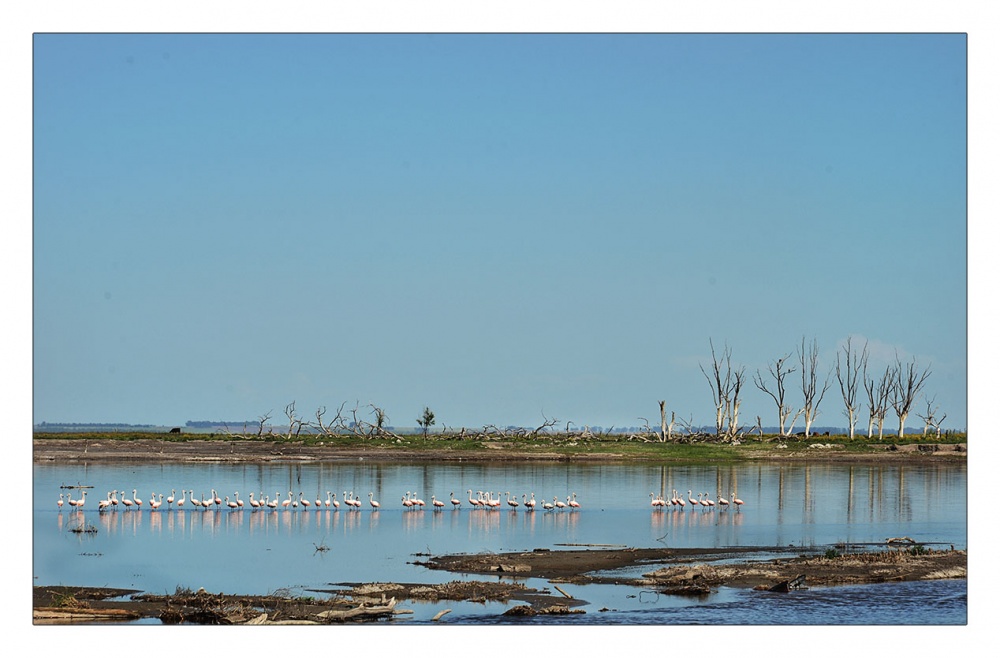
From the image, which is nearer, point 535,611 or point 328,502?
point 535,611

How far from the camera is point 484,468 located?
175 feet

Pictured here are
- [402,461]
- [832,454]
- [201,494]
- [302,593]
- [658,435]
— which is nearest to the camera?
[302,593]

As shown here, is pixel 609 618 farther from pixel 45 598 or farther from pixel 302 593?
pixel 45 598

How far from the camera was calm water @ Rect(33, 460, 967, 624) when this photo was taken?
2044 centimetres

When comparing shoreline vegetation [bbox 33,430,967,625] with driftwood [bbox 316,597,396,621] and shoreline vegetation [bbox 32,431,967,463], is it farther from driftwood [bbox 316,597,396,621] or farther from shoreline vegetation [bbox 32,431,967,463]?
shoreline vegetation [bbox 32,431,967,463]

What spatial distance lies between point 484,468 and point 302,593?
1270 inches

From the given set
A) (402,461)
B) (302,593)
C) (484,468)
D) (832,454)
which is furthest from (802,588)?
(832,454)

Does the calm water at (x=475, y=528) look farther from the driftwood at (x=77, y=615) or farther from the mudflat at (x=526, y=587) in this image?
the driftwood at (x=77, y=615)

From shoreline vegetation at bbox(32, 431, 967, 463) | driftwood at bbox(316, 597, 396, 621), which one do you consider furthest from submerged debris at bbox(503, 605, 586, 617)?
shoreline vegetation at bbox(32, 431, 967, 463)

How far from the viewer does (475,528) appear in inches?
1216

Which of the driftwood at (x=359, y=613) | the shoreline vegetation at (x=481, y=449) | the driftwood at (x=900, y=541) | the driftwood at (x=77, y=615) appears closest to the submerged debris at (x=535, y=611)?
the driftwood at (x=359, y=613)

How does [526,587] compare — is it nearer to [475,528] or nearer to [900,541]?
[475,528]

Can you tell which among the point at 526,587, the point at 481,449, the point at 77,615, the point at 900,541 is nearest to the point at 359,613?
the point at 526,587

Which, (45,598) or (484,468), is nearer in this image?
(45,598)
